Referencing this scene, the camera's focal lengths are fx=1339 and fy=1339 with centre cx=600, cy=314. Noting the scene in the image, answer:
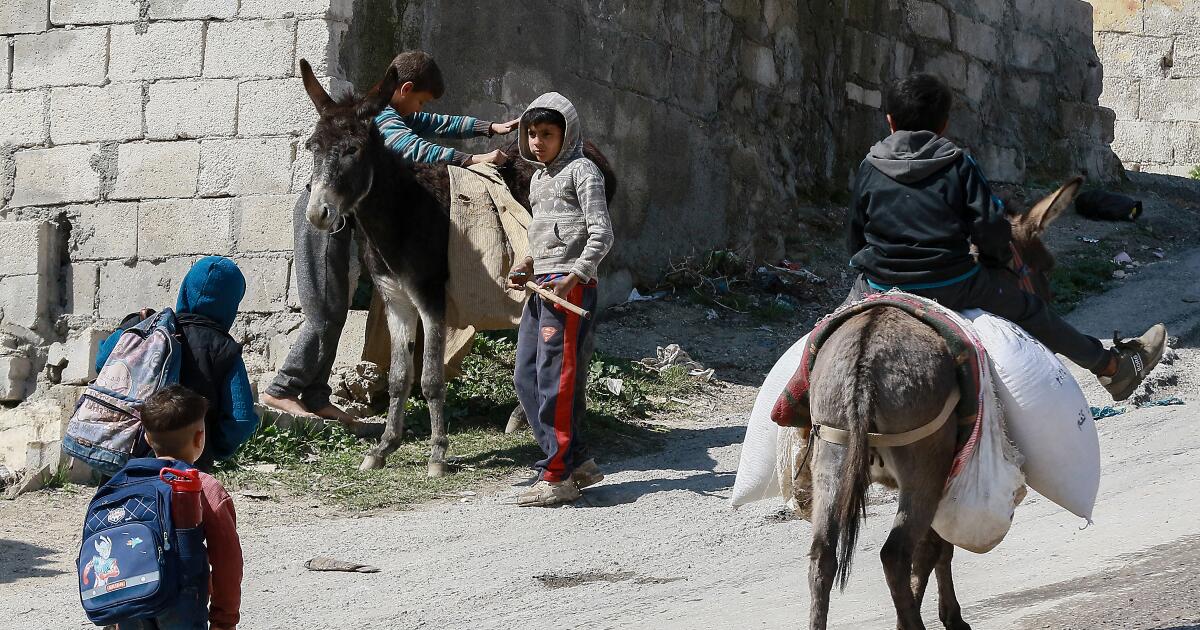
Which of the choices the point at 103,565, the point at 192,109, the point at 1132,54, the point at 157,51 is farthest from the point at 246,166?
the point at 1132,54

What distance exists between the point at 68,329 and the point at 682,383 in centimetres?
425

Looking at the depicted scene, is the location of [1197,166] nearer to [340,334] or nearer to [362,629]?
[340,334]

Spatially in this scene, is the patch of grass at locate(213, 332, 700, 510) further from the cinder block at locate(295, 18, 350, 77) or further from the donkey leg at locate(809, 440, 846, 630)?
the donkey leg at locate(809, 440, 846, 630)

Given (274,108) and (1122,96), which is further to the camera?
(1122,96)

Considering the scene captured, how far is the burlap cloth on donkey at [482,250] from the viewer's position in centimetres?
728

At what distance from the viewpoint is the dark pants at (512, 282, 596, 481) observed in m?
6.46

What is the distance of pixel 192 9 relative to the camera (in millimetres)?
8844

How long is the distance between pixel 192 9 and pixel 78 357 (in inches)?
94.9

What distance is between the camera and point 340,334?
8227 millimetres

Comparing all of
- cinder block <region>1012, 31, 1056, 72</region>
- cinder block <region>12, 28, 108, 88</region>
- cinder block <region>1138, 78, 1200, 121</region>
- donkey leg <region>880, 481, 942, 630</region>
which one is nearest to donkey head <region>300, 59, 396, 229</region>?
cinder block <region>12, 28, 108, 88</region>

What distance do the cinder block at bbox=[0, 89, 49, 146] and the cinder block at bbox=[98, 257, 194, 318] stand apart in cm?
108

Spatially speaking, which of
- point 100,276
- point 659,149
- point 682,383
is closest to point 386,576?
point 682,383

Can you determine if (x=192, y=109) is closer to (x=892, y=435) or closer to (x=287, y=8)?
(x=287, y=8)

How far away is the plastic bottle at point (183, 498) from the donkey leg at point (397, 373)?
3.81 meters
